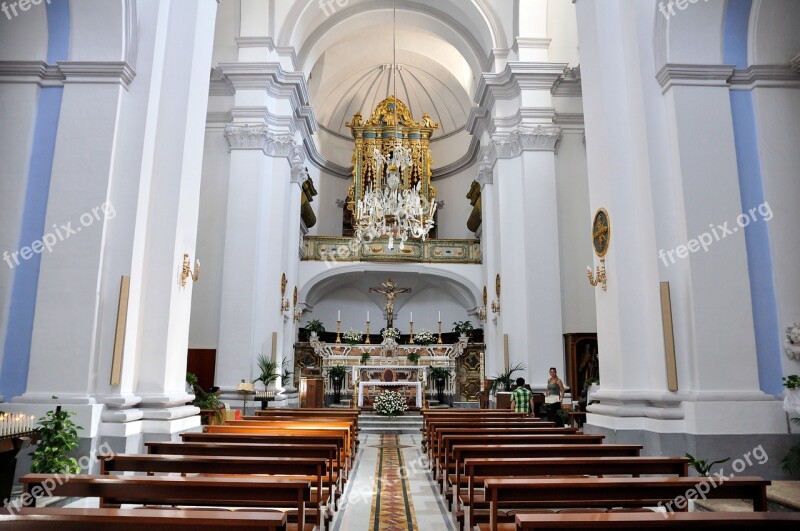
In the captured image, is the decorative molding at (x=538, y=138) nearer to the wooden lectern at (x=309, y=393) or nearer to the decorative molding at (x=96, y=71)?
the wooden lectern at (x=309, y=393)

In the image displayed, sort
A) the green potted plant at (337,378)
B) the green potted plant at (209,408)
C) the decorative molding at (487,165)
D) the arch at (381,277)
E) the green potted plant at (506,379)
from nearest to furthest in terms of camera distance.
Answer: the green potted plant at (209,408) < the green potted plant at (506,379) < the decorative molding at (487,165) < the green potted plant at (337,378) < the arch at (381,277)

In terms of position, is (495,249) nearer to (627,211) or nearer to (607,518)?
(627,211)

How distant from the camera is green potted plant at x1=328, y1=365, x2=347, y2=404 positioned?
615 inches

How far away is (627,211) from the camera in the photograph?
660 cm

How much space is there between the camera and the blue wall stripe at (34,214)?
19.4ft

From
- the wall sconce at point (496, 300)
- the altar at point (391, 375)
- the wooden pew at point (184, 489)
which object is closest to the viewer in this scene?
the wooden pew at point (184, 489)

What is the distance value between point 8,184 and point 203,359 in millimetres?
7016

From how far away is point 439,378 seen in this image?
16.1 metres

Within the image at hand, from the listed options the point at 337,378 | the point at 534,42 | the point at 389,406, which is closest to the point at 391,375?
the point at 337,378

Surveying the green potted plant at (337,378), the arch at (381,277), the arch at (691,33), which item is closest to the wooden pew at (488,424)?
the arch at (691,33)

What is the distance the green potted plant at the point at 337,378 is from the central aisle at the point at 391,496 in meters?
6.54

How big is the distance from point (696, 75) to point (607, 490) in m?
5.11

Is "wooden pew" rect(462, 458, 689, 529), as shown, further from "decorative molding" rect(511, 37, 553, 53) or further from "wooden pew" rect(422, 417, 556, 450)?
"decorative molding" rect(511, 37, 553, 53)

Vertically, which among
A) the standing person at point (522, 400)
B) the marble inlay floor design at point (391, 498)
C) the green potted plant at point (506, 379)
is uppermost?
the green potted plant at point (506, 379)
